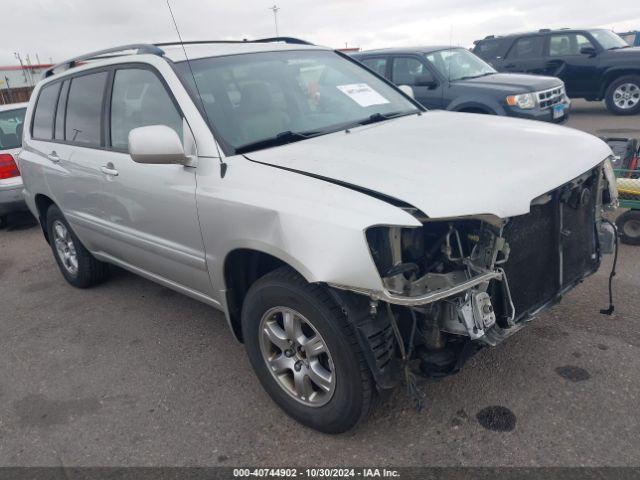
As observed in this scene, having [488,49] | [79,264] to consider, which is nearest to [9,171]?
[79,264]

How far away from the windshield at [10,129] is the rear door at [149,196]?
4124 millimetres

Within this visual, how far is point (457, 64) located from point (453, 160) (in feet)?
22.1

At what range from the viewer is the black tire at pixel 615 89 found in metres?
10.5

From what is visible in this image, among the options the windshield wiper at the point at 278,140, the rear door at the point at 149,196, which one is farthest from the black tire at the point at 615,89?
the rear door at the point at 149,196

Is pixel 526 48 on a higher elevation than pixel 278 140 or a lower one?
lower

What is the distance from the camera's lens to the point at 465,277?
7.52 ft

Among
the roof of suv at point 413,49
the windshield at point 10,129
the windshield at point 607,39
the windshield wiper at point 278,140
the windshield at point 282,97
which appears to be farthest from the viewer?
the windshield at point 607,39

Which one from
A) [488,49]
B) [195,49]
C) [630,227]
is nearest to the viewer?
[195,49]

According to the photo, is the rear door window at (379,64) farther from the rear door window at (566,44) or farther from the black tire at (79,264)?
the black tire at (79,264)

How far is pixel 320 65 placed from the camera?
369 centimetres

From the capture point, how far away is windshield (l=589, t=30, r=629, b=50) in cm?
1090

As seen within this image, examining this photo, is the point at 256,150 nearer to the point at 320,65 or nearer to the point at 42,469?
the point at 320,65

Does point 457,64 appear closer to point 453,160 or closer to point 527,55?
point 527,55

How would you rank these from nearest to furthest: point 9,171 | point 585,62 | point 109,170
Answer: point 109,170
point 9,171
point 585,62
